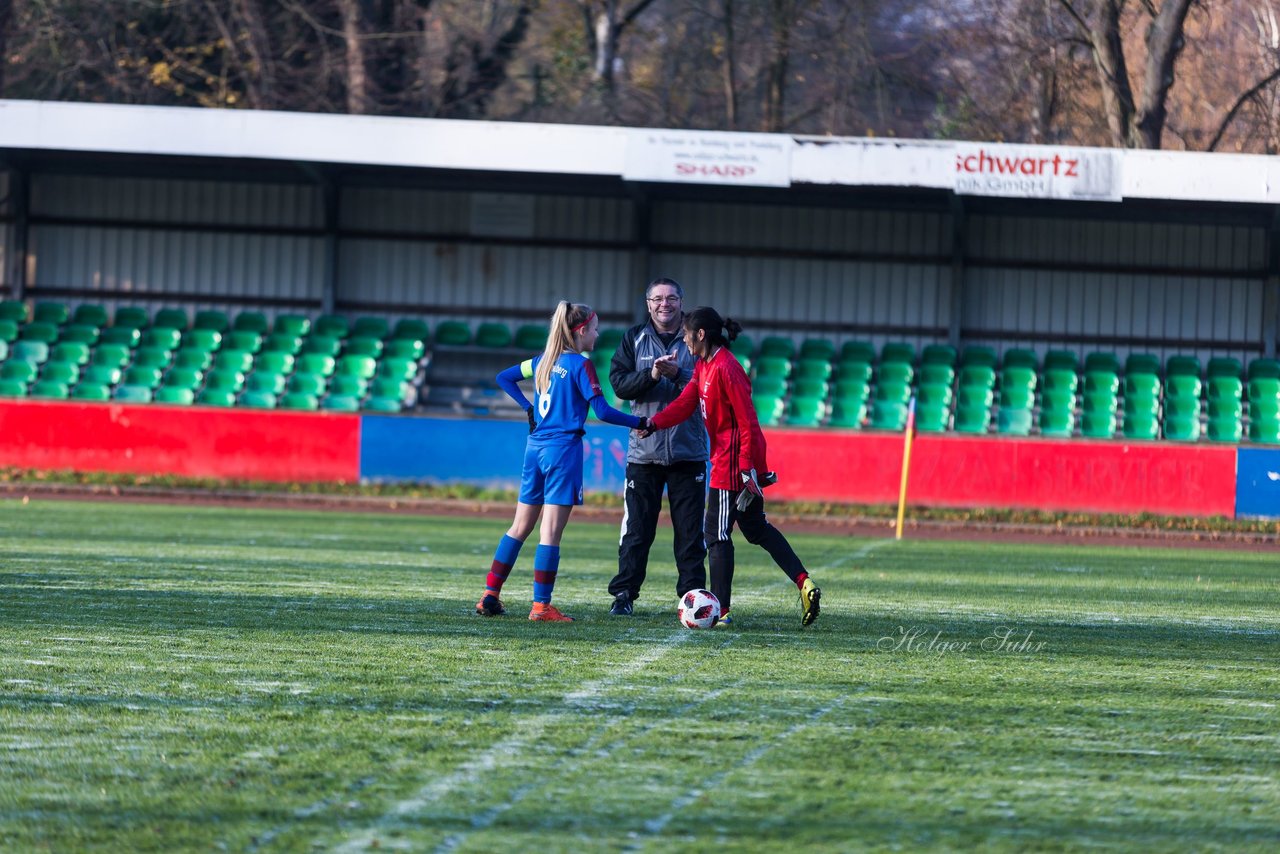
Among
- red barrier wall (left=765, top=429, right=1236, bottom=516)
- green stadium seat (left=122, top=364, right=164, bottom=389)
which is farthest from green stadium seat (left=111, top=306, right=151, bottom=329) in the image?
red barrier wall (left=765, top=429, right=1236, bottom=516)

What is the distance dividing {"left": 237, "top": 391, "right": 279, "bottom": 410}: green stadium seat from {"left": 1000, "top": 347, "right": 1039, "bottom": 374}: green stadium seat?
11363 millimetres

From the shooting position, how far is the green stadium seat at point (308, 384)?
25.5 meters

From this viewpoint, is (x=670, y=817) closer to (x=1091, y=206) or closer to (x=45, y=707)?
(x=45, y=707)

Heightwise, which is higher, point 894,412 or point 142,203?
point 142,203

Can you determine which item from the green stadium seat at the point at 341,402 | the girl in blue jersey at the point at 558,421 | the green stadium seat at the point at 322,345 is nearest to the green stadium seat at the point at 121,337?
the green stadium seat at the point at 322,345

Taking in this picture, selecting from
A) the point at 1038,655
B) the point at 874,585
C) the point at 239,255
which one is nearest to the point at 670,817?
the point at 1038,655

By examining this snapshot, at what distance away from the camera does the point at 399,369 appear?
25844 mm

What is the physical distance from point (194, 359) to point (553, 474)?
18.5m

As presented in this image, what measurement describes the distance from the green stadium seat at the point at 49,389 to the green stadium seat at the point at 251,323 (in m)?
2.93

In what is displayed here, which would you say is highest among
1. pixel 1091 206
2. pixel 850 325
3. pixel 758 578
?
pixel 1091 206

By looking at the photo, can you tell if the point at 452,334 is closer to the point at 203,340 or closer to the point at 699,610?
the point at 203,340

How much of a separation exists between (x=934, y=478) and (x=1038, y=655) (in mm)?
14309

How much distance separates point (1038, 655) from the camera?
8.51 m

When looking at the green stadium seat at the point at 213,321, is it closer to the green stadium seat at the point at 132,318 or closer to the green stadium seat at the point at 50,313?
the green stadium seat at the point at 132,318
